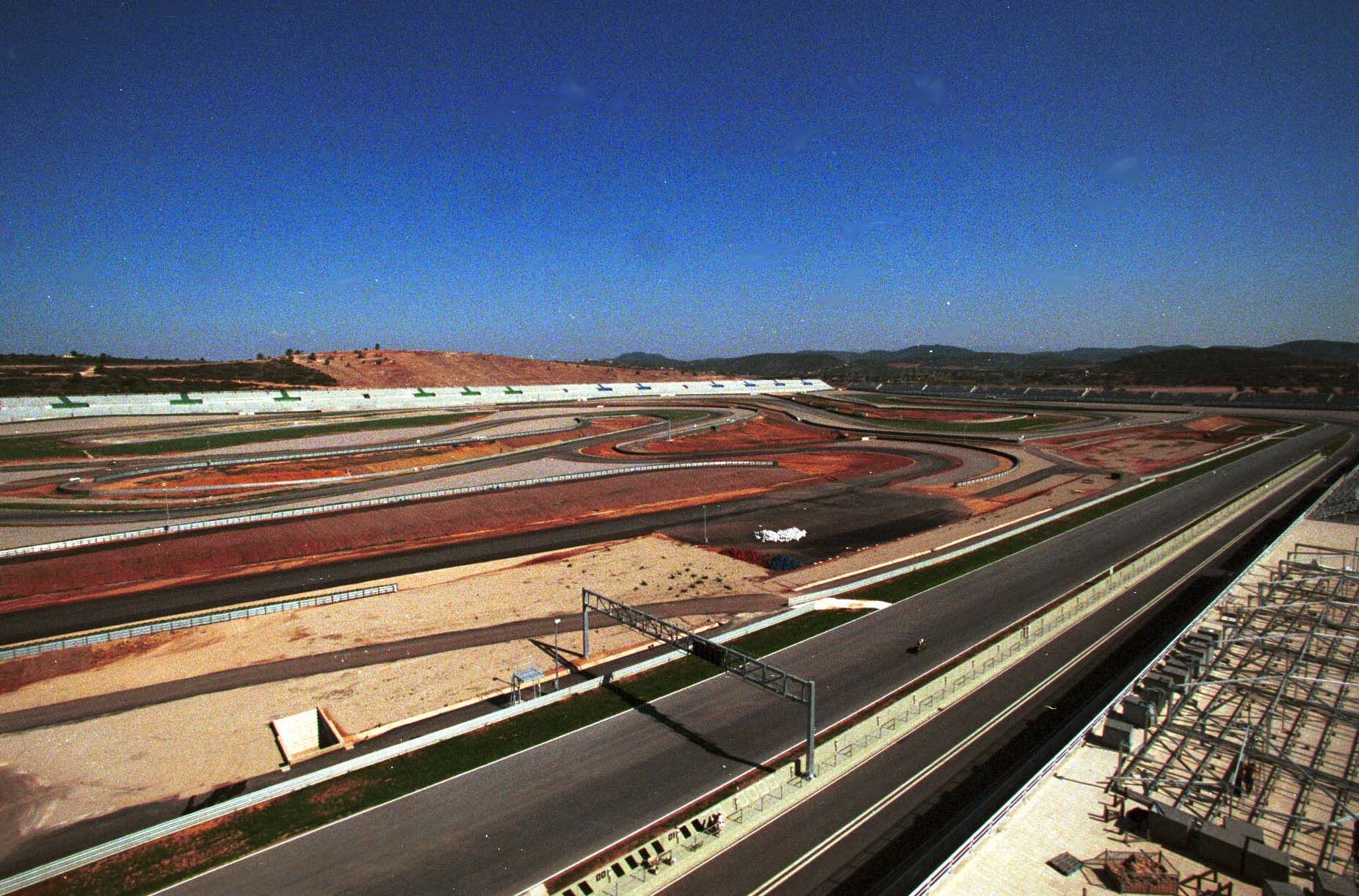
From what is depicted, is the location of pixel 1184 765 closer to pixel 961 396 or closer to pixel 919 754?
pixel 919 754

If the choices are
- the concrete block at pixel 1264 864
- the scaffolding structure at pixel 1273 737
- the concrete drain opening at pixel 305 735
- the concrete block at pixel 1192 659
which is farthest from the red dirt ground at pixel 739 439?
the concrete block at pixel 1264 864

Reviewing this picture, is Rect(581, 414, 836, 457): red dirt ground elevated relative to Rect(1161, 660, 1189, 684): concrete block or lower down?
lower down

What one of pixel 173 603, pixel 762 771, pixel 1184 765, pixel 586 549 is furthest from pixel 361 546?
pixel 1184 765

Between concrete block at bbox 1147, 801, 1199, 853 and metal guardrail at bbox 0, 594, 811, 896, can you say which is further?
metal guardrail at bbox 0, 594, 811, 896

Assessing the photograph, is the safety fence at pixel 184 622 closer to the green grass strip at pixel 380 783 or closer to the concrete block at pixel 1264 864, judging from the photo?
the green grass strip at pixel 380 783

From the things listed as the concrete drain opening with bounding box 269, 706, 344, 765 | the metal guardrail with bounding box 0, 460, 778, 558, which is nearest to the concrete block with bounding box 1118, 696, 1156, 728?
the concrete drain opening with bounding box 269, 706, 344, 765

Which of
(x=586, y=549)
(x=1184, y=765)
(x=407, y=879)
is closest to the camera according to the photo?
(x=407, y=879)

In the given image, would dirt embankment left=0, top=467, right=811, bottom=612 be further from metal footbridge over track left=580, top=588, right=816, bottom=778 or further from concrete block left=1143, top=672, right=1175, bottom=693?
concrete block left=1143, top=672, right=1175, bottom=693
